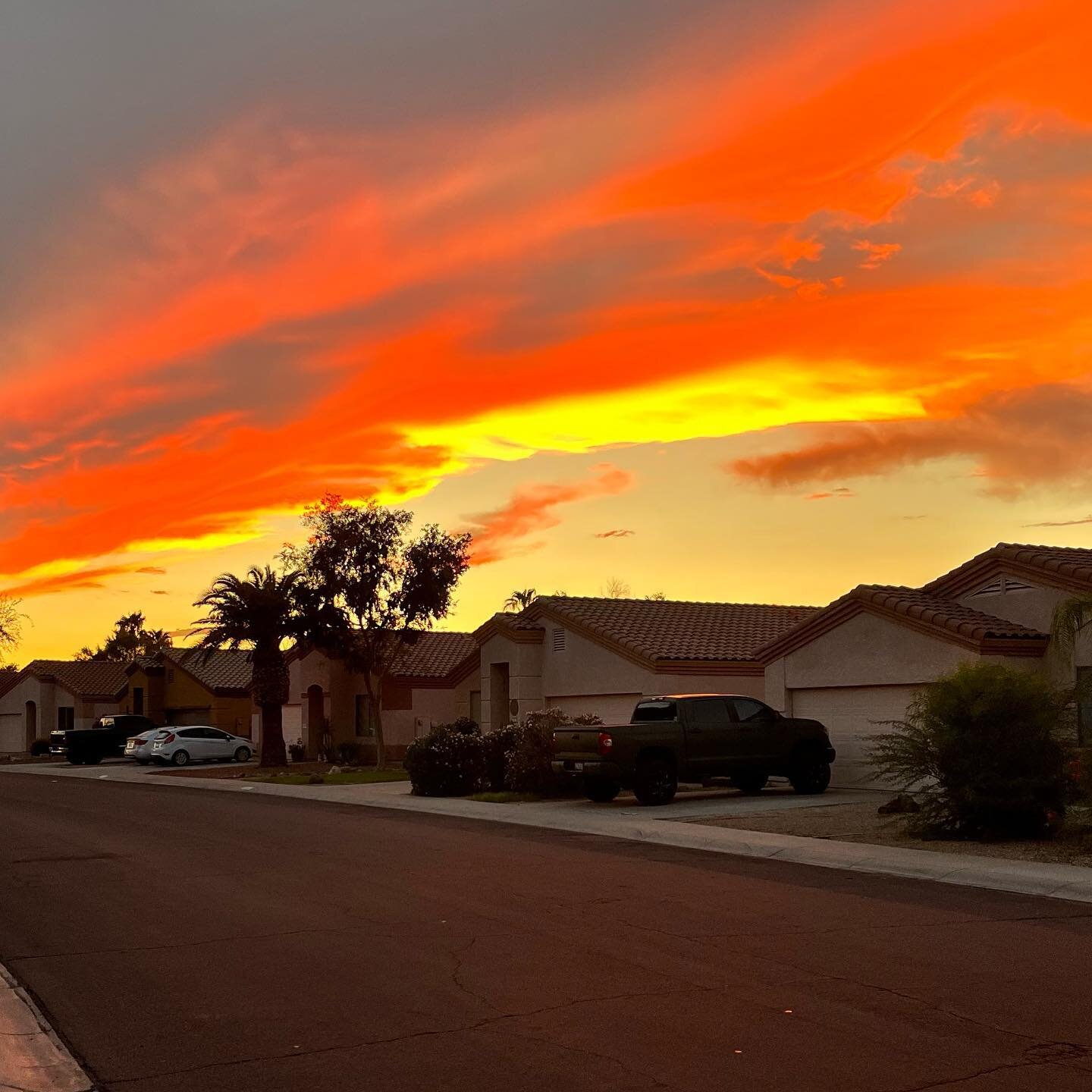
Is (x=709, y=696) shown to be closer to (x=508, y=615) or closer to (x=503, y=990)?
(x=508, y=615)

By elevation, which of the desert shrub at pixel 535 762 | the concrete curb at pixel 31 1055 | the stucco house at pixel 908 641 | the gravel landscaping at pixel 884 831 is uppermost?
the stucco house at pixel 908 641

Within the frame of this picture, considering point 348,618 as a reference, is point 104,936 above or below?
below

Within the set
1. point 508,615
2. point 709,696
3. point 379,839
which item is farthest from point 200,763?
point 379,839

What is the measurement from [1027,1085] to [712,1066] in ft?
5.10

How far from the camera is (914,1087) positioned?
6832 mm

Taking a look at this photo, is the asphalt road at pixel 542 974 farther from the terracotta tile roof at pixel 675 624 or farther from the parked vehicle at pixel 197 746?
the parked vehicle at pixel 197 746

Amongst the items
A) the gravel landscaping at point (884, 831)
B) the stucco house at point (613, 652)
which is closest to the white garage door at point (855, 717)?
the stucco house at point (613, 652)

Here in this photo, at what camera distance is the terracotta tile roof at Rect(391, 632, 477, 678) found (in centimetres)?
5325

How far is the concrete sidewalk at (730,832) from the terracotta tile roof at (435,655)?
679 inches

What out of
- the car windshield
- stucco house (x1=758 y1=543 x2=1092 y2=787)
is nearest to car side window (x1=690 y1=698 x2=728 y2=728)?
the car windshield

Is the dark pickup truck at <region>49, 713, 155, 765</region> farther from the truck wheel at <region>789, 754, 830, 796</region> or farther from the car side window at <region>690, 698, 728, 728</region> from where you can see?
the truck wheel at <region>789, 754, 830, 796</region>

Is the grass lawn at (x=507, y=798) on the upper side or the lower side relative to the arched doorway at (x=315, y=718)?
lower

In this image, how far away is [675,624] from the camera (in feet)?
131

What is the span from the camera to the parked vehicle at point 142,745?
52.8 metres
